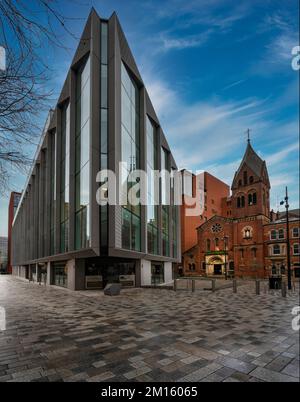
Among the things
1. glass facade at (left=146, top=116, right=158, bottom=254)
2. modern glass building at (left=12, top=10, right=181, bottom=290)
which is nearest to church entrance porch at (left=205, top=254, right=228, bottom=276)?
modern glass building at (left=12, top=10, right=181, bottom=290)

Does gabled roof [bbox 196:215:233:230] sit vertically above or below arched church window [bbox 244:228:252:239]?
above

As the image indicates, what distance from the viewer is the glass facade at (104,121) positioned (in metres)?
21.8

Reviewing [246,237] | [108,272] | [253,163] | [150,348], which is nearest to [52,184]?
[108,272]

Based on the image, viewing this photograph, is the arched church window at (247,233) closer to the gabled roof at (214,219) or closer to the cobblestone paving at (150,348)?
the gabled roof at (214,219)

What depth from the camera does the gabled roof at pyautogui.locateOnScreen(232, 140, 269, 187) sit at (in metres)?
57.1

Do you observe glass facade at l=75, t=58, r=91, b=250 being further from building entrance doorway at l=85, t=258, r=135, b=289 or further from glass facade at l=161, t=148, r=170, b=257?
glass facade at l=161, t=148, r=170, b=257

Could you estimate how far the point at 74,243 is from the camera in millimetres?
24531

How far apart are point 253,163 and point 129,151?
136 feet

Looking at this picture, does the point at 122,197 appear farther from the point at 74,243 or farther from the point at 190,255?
the point at 190,255

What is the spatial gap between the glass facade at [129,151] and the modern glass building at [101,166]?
87 mm

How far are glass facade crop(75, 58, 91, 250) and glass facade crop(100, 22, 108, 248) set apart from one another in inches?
43.1

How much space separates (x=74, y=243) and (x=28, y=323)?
49.0 ft

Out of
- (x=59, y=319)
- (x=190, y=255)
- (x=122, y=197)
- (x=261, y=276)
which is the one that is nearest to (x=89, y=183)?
(x=122, y=197)

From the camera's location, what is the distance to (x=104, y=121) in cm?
2316
